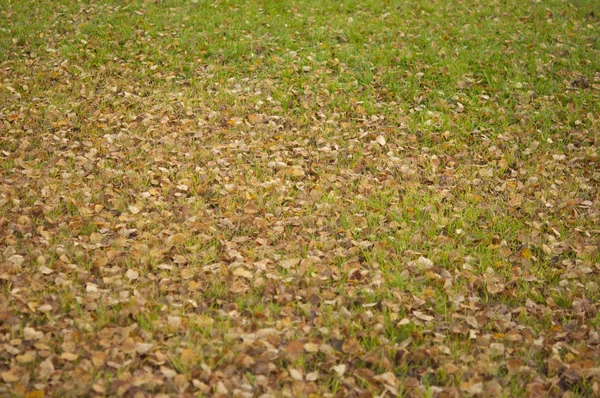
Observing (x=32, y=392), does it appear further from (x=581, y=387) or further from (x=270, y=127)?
(x=270, y=127)

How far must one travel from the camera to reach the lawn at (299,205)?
3107mm

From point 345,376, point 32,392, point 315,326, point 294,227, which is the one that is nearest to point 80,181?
point 294,227

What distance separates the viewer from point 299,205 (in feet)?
15.2

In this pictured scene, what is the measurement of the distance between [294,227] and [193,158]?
1.48m

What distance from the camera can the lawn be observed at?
311 cm

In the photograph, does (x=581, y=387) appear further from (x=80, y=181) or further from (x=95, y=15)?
(x=95, y=15)

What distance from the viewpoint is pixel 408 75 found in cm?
675

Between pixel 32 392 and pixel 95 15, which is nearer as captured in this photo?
pixel 32 392

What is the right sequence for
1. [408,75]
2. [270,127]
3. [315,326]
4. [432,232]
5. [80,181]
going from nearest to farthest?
[315,326] → [432,232] → [80,181] → [270,127] → [408,75]

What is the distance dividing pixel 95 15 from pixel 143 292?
20.5ft

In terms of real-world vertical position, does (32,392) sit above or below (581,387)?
above

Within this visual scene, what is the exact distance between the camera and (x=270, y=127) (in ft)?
19.0

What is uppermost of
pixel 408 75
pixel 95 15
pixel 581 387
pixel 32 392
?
pixel 95 15

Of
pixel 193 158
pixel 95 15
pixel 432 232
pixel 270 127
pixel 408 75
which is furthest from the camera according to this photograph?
pixel 95 15
